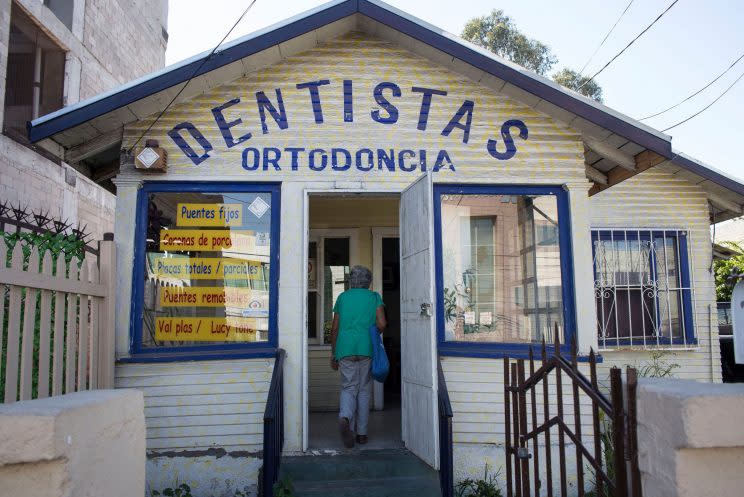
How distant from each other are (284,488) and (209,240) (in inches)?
94.0

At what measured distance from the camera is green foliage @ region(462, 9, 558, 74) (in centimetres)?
2758

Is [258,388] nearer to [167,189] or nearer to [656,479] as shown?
[167,189]

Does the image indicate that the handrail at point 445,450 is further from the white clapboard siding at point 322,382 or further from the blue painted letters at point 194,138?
the white clapboard siding at point 322,382

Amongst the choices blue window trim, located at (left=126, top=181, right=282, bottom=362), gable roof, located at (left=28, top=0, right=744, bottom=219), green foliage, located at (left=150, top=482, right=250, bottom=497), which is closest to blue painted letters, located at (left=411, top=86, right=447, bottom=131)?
gable roof, located at (left=28, top=0, right=744, bottom=219)

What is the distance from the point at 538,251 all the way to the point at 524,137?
1144 millimetres

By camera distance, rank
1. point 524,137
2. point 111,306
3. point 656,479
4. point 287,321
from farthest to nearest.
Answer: point 524,137, point 287,321, point 111,306, point 656,479

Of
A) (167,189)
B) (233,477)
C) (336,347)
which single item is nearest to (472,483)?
(336,347)

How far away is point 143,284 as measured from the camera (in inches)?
238

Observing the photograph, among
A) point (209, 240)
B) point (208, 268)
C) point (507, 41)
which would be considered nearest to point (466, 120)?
point (209, 240)

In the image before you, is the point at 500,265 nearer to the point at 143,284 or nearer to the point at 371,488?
the point at 371,488

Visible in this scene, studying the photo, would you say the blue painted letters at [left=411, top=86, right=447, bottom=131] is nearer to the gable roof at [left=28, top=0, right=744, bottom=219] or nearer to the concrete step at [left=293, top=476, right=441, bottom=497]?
the gable roof at [left=28, top=0, right=744, bottom=219]

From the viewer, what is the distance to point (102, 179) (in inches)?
263

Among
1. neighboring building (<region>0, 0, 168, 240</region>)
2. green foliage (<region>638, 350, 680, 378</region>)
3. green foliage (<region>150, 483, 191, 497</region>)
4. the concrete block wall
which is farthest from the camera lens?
neighboring building (<region>0, 0, 168, 240</region>)

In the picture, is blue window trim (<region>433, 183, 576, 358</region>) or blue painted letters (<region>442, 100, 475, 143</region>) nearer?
blue window trim (<region>433, 183, 576, 358</region>)
